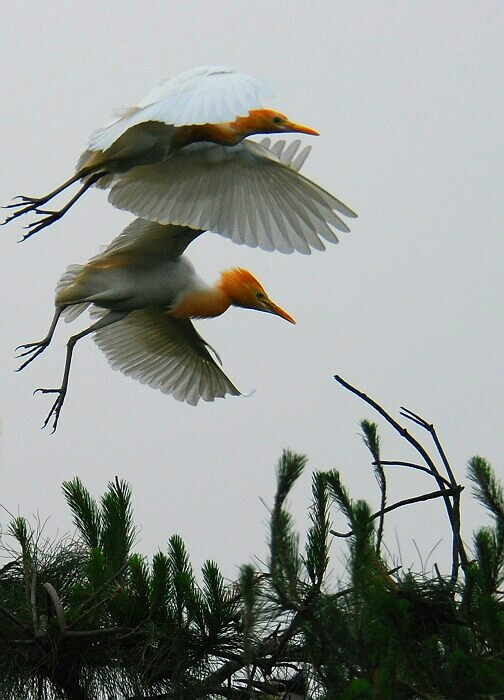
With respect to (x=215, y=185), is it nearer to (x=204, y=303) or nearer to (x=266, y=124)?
(x=266, y=124)

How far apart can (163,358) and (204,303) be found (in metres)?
0.54

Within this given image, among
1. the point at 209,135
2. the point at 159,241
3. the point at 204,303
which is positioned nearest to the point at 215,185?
the point at 209,135

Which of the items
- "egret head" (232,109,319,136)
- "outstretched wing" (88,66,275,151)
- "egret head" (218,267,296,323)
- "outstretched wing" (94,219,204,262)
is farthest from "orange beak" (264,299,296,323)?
"outstretched wing" (88,66,275,151)

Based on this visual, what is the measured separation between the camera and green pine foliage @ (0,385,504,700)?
211cm

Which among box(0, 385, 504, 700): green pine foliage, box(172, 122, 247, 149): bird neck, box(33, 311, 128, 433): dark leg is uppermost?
box(172, 122, 247, 149): bird neck

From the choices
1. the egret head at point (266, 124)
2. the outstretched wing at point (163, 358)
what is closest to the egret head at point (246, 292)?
the outstretched wing at point (163, 358)

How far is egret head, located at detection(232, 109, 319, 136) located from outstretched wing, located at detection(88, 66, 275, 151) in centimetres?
48

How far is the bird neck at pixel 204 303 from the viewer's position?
4.36 meters

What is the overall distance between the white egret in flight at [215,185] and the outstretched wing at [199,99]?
25cm

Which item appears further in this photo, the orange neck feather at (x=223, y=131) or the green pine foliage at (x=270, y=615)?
the orange neck feather at (x=223, y=131)

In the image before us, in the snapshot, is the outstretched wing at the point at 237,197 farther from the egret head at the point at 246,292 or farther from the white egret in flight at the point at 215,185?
the egret head at the point at 246,292

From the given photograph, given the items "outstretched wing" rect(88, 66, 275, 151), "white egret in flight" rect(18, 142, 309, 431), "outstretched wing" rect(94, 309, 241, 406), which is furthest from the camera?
"outstretched wing" rect(94, 309, 241, 406)

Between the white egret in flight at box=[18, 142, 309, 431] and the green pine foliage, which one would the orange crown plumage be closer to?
the white egret in flight at box=[18, 142, 309, 431]

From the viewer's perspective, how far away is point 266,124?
4.02 m
